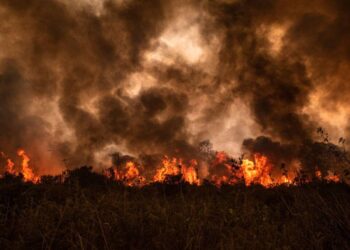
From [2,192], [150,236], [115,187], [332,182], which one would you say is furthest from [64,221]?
[332,182]

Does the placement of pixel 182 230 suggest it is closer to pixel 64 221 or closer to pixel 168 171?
pixel 64 221

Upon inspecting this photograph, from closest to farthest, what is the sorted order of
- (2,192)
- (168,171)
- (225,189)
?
1. (2,192)
2. (225,189)
3. (168,171)

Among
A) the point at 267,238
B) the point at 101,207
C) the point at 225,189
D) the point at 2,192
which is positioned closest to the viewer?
the point at 267,238

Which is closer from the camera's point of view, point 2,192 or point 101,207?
point 101,207

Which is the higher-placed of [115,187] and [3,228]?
[115,187]

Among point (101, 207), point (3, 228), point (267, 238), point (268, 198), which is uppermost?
point (268, 198)

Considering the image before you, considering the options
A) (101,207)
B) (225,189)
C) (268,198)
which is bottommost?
(101,207)

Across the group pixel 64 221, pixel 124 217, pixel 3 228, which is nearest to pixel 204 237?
pixel 124 217

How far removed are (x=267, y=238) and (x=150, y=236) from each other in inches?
76.3

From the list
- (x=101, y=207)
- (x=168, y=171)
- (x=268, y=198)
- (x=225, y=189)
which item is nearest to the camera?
(x=101, y=207)

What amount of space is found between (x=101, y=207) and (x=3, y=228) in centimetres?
191

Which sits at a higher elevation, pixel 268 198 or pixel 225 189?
pixel 225 189

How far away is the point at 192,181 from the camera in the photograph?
56.6 ft

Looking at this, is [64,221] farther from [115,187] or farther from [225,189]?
[225,189]
